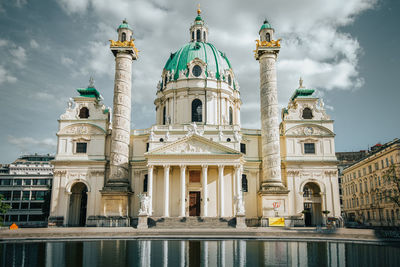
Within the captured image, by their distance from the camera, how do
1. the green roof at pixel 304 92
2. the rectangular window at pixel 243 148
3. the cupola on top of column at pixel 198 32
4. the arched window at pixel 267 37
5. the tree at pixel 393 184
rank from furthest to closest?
the cupola on top of column at pixel 198 32 < the green roof at pixel 304 92 < the rectangular window at pixel 243 148 < the arched window at pixel 267 37 < the tree at pixel 393 184

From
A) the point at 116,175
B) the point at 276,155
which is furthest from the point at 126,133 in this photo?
the point at 276,155

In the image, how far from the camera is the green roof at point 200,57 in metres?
51.2

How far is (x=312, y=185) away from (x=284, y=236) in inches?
875

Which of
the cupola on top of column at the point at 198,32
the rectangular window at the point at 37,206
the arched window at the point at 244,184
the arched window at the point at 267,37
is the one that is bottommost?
the rectangular window at the point at 37,206

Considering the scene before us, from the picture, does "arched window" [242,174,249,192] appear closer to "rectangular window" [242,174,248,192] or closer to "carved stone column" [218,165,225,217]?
→ "rectangular window" [242,174,248,192]

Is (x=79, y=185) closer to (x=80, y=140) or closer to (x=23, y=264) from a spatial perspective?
(x=80, y=140)

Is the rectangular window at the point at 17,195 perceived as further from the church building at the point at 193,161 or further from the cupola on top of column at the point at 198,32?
the cupola on top of column at the point at 198,32

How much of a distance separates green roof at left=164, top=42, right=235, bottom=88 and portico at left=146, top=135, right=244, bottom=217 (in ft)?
49.7

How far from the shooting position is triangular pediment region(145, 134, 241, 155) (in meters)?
39.3

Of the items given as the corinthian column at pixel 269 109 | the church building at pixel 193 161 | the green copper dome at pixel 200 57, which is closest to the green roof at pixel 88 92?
the church building at pixel 193 161

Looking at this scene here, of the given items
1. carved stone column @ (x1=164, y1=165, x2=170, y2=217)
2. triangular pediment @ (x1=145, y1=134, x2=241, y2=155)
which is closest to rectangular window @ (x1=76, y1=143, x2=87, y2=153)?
triangular pediment @ (x1=145, y1=134, x2=241, y2=155)

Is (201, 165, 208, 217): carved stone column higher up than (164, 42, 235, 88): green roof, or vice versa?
(164, 42, 235, 88): green roof

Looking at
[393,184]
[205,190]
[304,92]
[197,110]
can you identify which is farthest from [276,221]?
[197,110]

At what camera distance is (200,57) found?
51.3 metres
